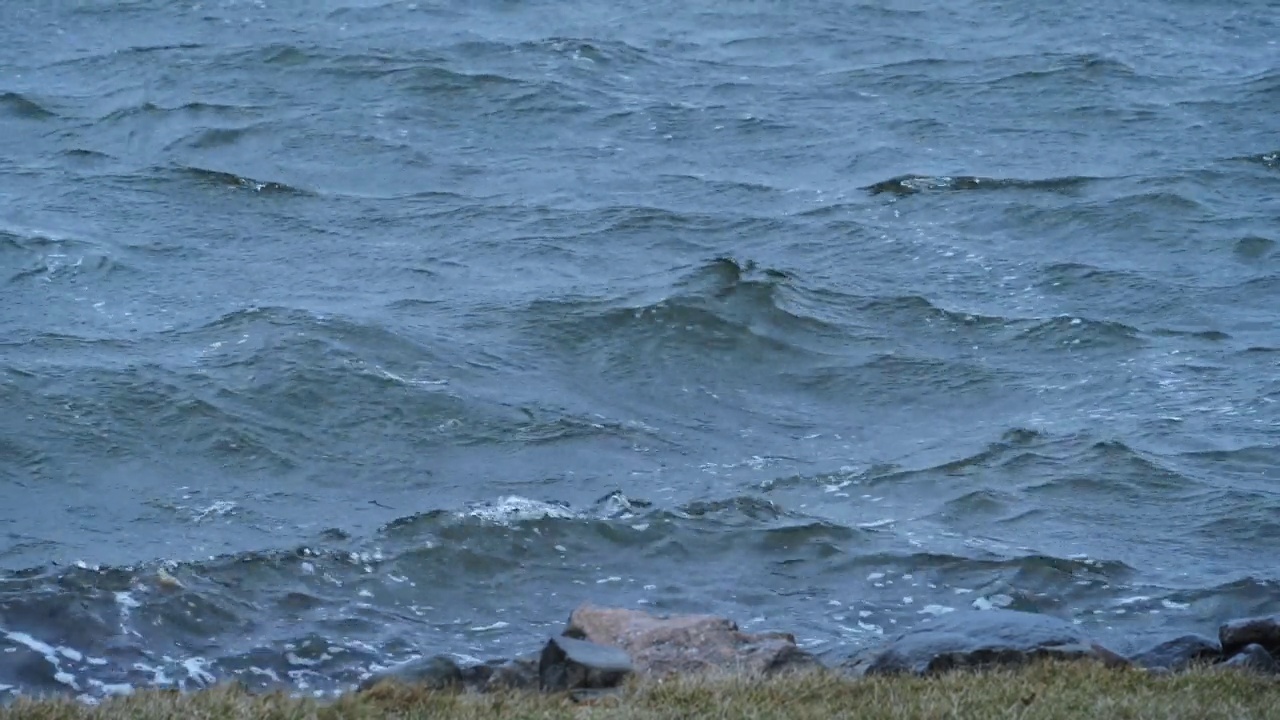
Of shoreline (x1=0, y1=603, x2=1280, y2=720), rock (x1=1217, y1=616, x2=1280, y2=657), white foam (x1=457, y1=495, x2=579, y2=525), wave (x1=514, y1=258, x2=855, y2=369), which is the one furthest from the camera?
wave (x1=514, y1=258, x2=855, y2=369)

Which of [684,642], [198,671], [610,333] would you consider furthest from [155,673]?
[610,333]

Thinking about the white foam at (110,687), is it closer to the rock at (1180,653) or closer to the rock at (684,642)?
the rock at (684,642)

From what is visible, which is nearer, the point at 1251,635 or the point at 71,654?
the point at 1251,635

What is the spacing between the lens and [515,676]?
8836 mm

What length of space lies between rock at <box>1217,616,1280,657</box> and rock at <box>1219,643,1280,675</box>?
0.44 feet

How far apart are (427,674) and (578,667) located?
0.84 m

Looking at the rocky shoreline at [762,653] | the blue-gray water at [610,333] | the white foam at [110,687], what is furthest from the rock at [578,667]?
the white foam at [110,687]

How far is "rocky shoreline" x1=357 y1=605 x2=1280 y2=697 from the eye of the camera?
841cm

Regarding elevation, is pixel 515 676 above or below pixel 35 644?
above

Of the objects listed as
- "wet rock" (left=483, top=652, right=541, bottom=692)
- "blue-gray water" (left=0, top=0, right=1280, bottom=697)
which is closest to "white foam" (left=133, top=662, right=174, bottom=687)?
"blue-gray water" (left=0, top=0, right=1280, bottom=697)

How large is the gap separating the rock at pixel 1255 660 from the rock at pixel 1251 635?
135 millimetres

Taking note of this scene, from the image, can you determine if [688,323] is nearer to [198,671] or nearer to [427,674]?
[198,671]

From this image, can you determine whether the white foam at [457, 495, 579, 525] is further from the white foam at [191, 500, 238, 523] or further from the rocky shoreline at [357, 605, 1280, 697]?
the rocky shoreline at [357, 605, 1280, 697]

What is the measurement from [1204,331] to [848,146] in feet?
23.0
